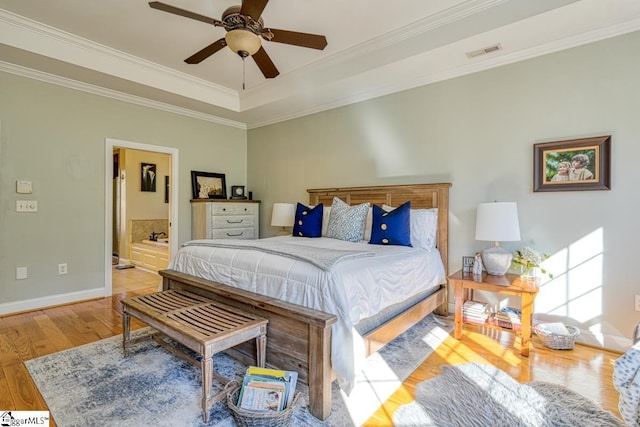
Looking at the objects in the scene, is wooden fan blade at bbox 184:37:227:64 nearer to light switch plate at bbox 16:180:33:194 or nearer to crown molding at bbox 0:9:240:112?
crown molding at bbox 0:9:240:112

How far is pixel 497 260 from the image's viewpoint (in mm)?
2811

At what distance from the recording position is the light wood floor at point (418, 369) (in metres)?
1.90

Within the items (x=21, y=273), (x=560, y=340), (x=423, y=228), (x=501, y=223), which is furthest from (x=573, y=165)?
(x=21, y=273)

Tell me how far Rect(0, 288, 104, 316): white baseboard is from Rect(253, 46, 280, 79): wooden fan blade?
3.32m

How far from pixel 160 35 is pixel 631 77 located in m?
4.07

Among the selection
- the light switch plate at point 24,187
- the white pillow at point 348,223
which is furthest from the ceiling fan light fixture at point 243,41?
the light switch plate at point 24,187

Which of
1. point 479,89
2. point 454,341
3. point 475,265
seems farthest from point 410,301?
point 479,89

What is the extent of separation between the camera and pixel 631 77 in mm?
2502

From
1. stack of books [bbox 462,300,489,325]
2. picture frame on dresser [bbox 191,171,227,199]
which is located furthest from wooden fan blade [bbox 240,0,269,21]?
picture frame on dresser [bbox 191,171,227,199]

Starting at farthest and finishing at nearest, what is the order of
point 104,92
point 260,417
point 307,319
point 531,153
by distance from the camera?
1. point 104,92
2. point 531,153
3. point 307,319
4. point 260,417

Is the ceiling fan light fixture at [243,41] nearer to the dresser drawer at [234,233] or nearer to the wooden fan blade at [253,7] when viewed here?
the wooden fan blade at [253,7]

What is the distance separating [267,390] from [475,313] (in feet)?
6.61

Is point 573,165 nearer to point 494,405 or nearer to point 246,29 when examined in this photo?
point 494,405

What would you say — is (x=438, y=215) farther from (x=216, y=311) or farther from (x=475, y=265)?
(x=216, y=311)
